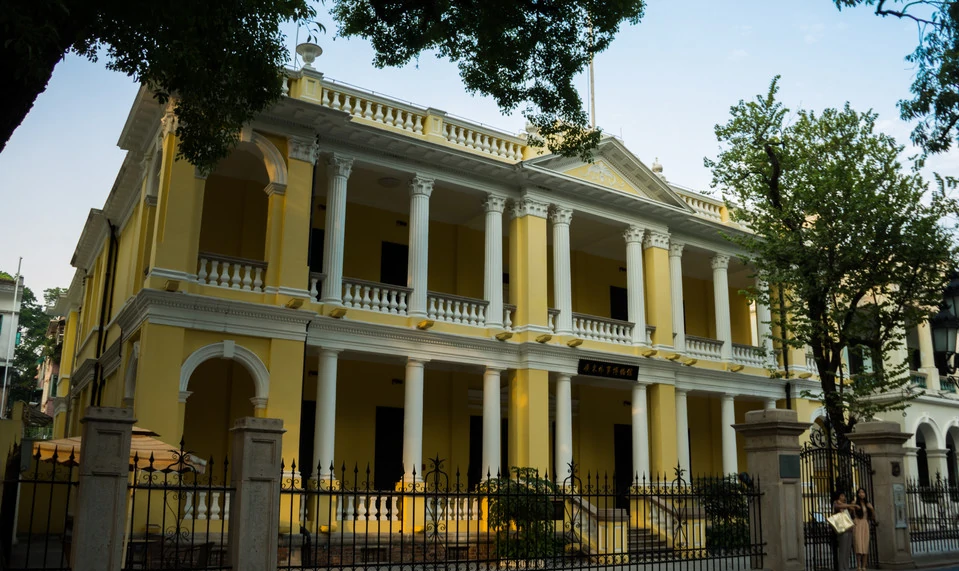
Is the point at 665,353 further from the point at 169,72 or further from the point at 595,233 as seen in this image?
the point at 169,72

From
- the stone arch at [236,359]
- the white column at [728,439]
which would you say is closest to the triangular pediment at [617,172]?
the white column at [728,439]

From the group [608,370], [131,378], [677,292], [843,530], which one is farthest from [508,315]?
[843,530]

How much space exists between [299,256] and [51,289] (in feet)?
158

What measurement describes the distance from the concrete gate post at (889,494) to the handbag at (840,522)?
1.63 metres

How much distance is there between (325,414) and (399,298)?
3.49m

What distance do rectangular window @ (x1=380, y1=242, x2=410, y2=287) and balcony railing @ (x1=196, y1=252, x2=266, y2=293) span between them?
4.93 metres

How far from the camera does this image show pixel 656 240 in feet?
71.4

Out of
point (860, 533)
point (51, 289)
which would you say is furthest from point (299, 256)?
point (51, 289)

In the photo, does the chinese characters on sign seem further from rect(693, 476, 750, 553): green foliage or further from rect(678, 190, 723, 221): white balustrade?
rect(678, 190, 723, 221): white balustrade

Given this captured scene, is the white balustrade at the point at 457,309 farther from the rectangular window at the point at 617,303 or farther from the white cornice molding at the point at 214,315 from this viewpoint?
the rectangular window at the point at 617,303

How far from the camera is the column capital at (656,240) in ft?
71.1

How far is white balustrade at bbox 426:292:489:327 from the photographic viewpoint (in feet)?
59.5

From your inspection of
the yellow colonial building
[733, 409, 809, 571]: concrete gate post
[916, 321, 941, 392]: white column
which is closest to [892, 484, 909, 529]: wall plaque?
[733, 409, 809, 571]: concrete gate post

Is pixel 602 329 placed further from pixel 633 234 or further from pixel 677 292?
pixel 677 292
